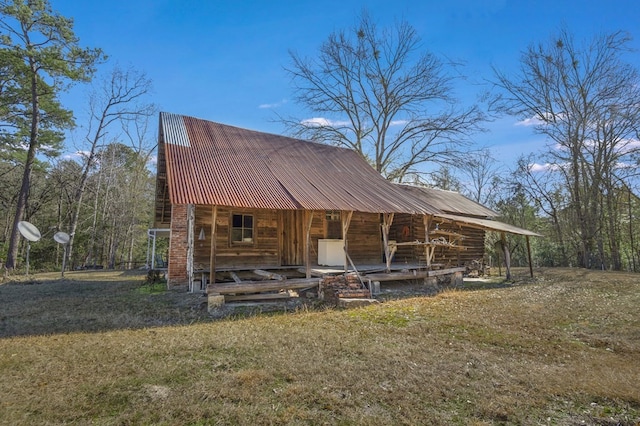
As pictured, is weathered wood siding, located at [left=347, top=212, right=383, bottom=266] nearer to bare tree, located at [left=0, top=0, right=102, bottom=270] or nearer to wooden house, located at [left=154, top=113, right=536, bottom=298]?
wooden house, located at [left=154, top=113, right=536, bottom=298]

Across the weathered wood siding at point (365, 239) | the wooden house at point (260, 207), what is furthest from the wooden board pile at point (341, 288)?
the weathered wood siding at point (365, 239)

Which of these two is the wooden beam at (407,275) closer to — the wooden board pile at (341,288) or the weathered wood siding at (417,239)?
the wooden board pile at (341,288)

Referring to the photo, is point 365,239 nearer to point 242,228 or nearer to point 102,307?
point 242,228

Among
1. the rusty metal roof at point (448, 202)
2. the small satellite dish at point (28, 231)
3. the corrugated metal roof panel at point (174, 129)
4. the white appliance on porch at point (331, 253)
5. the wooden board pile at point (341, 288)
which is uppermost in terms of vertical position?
the corrugated metal roof panel at point (174, 129)

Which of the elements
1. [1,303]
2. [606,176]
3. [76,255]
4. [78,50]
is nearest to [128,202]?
[76,255]

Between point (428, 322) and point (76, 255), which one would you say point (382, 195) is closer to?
point (428, 322)

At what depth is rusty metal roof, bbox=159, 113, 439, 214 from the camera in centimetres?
1029

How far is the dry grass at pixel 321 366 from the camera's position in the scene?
366 cm

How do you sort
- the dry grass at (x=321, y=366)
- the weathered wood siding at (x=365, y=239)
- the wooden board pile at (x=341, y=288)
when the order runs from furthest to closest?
the weathered wood siding at (x=365, y=239) < the wooden board pile at (x=341, y=288) < the dry grass at (x=321, y=366)

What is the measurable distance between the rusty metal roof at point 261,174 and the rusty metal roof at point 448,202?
14.0 ft

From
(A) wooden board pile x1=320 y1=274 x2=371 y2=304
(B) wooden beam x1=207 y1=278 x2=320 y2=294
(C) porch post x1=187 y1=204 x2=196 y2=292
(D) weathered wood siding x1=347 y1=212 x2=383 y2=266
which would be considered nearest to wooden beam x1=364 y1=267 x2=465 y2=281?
(A) wooden board pile x1=320 y1=274 x2=371 y2=304

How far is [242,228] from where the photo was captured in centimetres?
1254

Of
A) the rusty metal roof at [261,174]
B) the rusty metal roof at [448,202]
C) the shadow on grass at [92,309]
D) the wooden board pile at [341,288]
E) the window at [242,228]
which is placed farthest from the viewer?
the rusty metal roof at [448,202]

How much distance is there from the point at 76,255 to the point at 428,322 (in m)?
34.1
